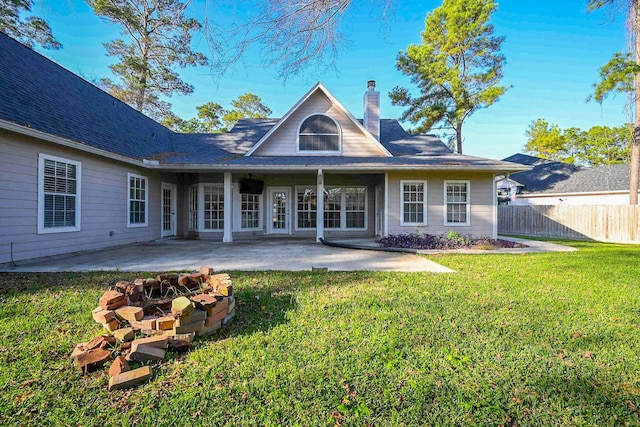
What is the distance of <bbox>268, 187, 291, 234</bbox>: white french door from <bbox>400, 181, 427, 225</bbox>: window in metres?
4.49

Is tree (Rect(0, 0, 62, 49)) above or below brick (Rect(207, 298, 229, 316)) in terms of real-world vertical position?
above

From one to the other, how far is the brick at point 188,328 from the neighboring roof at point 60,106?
5918 mm

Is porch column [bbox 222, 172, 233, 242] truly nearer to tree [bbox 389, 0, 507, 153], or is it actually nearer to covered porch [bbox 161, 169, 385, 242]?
covered porch [bbox 161, 169, 385, 242]

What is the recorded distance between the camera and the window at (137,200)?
29.3 ft

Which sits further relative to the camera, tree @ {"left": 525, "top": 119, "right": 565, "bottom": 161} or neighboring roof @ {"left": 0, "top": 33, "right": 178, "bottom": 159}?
tree @ {"left": 525, "top": 119, "right": 565, "bottom": 161}

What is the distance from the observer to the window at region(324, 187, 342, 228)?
38.0 feet

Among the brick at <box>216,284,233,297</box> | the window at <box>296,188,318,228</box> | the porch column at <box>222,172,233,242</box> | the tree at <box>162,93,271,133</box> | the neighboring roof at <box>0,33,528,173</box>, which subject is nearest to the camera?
the brick at <box>216,284,233,297</box>

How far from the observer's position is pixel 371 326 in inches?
116

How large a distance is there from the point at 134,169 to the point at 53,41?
14.6 m

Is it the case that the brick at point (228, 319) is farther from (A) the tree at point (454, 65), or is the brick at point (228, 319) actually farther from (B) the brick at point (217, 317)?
(A) the tree at point (454, 65)

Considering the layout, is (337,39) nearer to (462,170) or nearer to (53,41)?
(462,170)

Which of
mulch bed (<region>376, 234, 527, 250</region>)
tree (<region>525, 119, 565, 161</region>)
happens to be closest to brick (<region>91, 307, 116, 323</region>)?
mulch bed (<region>376, 234, 527, 250</region>)

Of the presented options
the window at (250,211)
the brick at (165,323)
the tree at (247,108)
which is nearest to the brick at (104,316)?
the brick at (165,323)

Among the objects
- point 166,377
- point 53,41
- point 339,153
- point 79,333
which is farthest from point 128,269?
point 53,41
